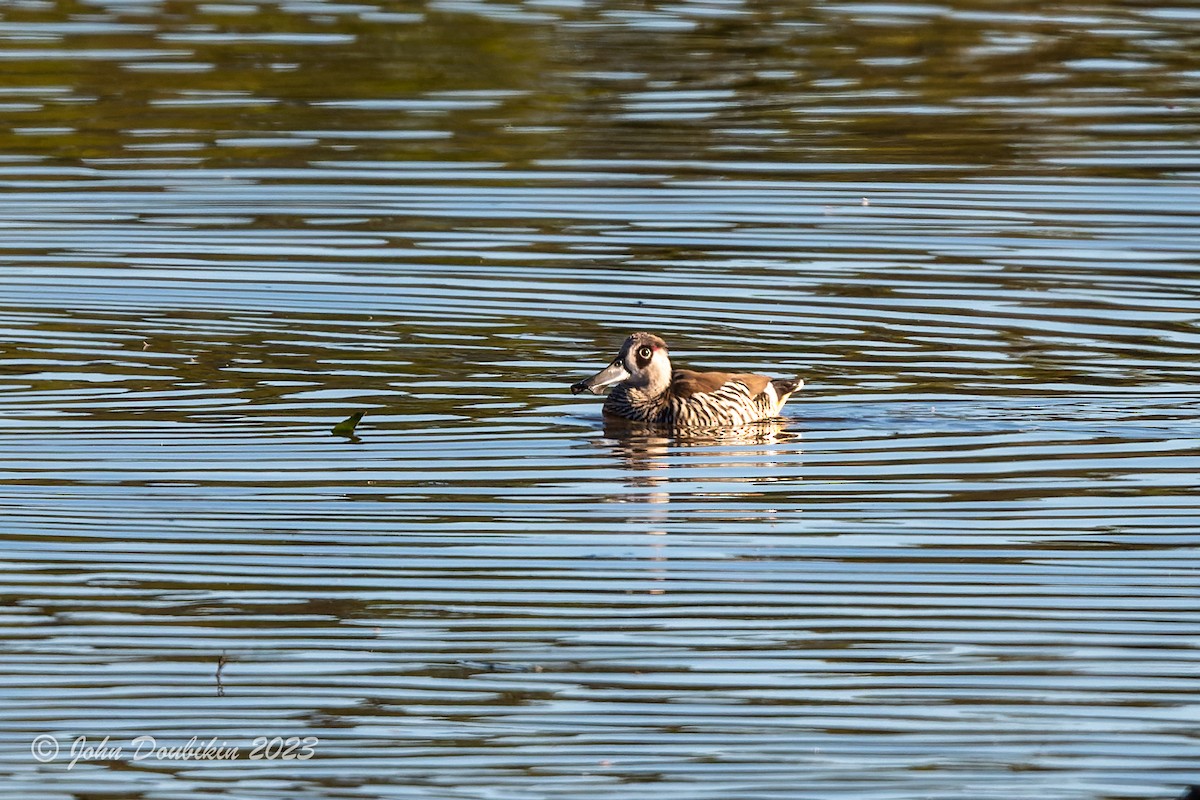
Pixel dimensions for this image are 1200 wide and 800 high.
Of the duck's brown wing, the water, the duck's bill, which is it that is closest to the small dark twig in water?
the water

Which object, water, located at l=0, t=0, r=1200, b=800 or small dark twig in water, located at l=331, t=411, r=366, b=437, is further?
small dark twig in water, located at l=331, t=411, r=366, b=437

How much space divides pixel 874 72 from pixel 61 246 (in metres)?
8.55

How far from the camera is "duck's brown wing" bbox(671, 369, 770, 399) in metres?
11.9

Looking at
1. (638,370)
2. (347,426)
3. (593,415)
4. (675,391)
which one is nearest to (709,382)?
(675,391)

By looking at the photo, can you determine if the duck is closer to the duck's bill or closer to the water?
the duck's bill

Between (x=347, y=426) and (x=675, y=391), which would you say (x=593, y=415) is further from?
(x=347, y=426)

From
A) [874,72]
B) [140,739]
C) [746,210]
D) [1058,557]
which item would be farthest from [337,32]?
[140,739]

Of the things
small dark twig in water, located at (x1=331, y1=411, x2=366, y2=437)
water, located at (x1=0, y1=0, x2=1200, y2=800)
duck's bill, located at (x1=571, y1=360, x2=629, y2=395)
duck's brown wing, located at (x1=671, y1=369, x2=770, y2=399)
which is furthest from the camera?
duck's bill, located at (x1=571, y1=360, x2=629, y2=395)

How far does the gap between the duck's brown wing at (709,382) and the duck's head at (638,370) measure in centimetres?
8

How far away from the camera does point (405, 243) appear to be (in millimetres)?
15922

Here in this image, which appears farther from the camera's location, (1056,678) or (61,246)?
(61,246)

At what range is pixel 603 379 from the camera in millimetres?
12188

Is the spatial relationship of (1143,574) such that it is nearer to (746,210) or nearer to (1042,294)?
(1042,294)

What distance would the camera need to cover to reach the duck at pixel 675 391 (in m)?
11.9
